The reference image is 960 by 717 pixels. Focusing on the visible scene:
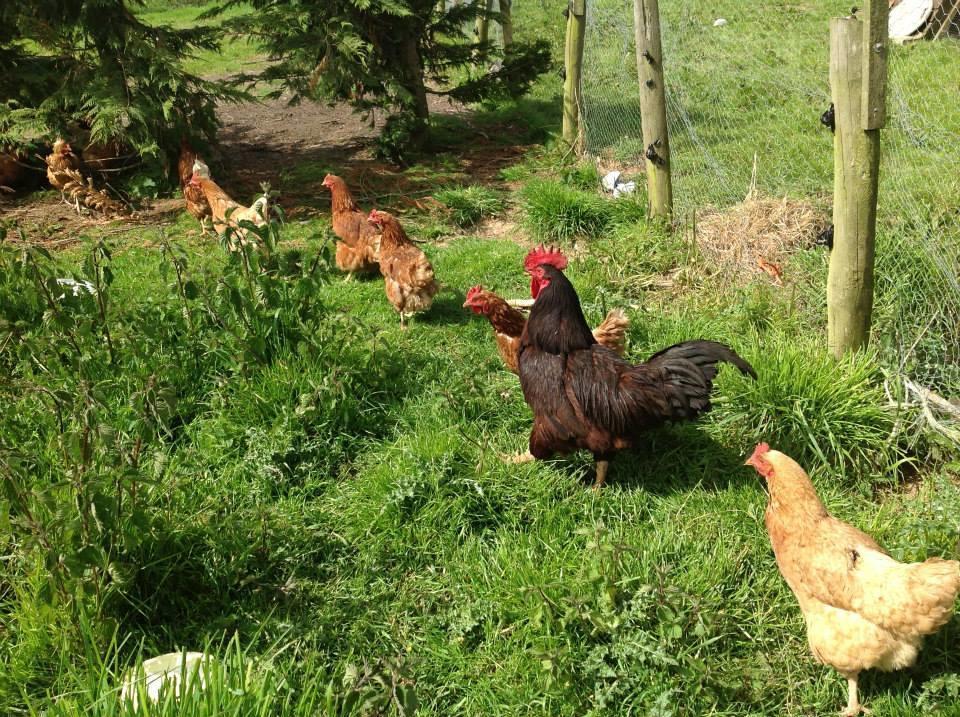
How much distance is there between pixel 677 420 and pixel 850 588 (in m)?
1.09

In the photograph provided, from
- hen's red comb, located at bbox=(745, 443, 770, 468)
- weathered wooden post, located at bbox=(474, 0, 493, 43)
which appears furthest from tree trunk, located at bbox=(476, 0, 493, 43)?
hen's red comb, located at bbox=(745, 443, 770, 468)

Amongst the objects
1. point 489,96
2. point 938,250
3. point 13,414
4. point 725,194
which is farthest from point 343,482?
point 489,96

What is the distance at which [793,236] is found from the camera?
5.19 meters

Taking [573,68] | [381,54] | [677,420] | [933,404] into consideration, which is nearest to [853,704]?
[677,420]

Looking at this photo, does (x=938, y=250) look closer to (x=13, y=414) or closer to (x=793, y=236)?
(x=793, y=236)

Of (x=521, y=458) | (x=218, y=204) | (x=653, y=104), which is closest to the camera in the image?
(x=521, y=458)

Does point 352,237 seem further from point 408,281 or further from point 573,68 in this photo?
point 573,68

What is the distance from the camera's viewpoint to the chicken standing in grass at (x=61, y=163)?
7.54 m

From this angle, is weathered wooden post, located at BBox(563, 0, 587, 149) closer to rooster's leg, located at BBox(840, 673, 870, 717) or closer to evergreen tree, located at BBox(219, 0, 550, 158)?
evergreen tree, located at BBox(219, 0, 550, 158)

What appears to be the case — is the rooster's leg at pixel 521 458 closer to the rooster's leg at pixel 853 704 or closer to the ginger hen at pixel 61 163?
the rooster's leg at pixel 853 704

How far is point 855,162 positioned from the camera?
3455mm

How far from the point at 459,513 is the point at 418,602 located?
1.52ft

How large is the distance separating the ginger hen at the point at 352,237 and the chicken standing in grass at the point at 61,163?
345cm

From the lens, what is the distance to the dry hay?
16.7ft
